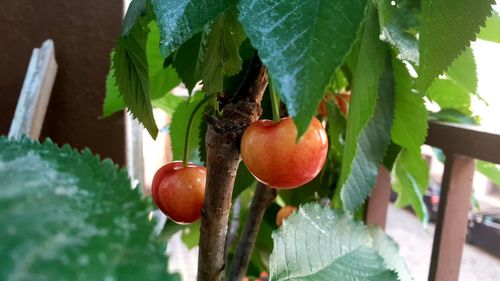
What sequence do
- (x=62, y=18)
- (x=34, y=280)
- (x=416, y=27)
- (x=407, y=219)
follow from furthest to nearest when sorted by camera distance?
(x=407, y=219)
(x=62, y=18)
(x=416, y=27)
(x=34, y=280)

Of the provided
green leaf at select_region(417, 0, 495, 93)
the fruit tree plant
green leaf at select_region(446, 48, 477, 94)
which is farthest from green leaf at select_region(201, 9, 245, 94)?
green leaf at select_region(446, 48, 477, 94)

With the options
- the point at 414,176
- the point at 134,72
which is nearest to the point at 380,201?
the point at 414,176

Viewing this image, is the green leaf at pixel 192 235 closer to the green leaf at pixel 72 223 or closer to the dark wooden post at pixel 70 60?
the dark wooden post at pixel 70 60

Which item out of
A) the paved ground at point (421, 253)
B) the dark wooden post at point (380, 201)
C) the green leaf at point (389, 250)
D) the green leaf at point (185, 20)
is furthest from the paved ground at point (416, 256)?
the green leaf at point (185, 20)

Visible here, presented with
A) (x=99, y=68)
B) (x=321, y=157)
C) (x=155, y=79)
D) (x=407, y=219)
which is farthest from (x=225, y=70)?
(x=407, y=219)

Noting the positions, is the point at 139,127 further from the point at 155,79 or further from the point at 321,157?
the point at 321,157
